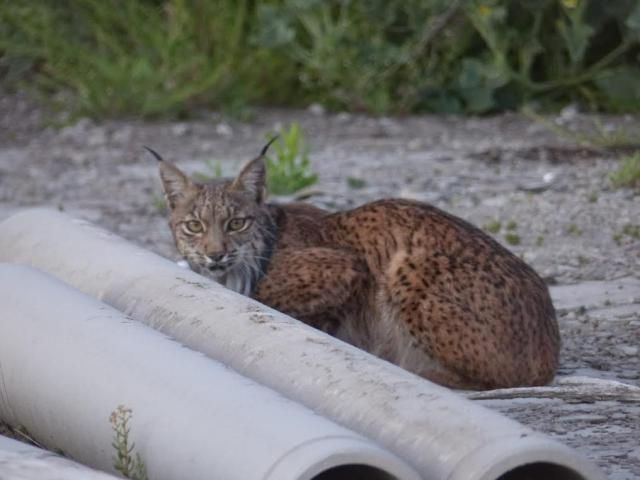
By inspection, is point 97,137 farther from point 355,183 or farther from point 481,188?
point 481,188

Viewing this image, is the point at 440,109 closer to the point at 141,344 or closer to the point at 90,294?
the point at 90,294

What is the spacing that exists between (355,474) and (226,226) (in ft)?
6.93

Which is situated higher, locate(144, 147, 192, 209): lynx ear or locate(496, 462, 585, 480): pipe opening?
locate(144, 147, 192, 209): lynx ear

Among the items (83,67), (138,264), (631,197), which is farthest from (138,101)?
(138,264)

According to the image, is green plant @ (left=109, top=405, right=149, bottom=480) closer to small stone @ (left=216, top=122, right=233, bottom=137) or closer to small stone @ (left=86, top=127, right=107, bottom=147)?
small stone @ (left=86, top=127, right=107, bottom=147)

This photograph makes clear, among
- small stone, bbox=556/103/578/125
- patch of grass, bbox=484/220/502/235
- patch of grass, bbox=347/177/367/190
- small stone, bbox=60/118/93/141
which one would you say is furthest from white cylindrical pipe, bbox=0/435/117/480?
small stone, bbox=60/118/93/141

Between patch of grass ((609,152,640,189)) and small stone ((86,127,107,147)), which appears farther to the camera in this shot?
small stone ((86,127,107,147))

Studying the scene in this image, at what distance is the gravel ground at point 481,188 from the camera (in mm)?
4746

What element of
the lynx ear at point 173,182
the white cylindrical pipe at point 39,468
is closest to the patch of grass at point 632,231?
the lynx ear at point 173,182

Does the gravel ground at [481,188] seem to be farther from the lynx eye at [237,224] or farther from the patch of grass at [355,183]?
the lynx eye at [237,224]

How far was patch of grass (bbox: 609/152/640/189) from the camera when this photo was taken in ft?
25.3

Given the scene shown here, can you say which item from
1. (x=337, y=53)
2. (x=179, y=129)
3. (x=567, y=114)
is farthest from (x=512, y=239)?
(x=179, y=129)

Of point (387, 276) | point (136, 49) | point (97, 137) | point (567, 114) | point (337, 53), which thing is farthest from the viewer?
point (136, 49)

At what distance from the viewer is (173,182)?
587 cm
